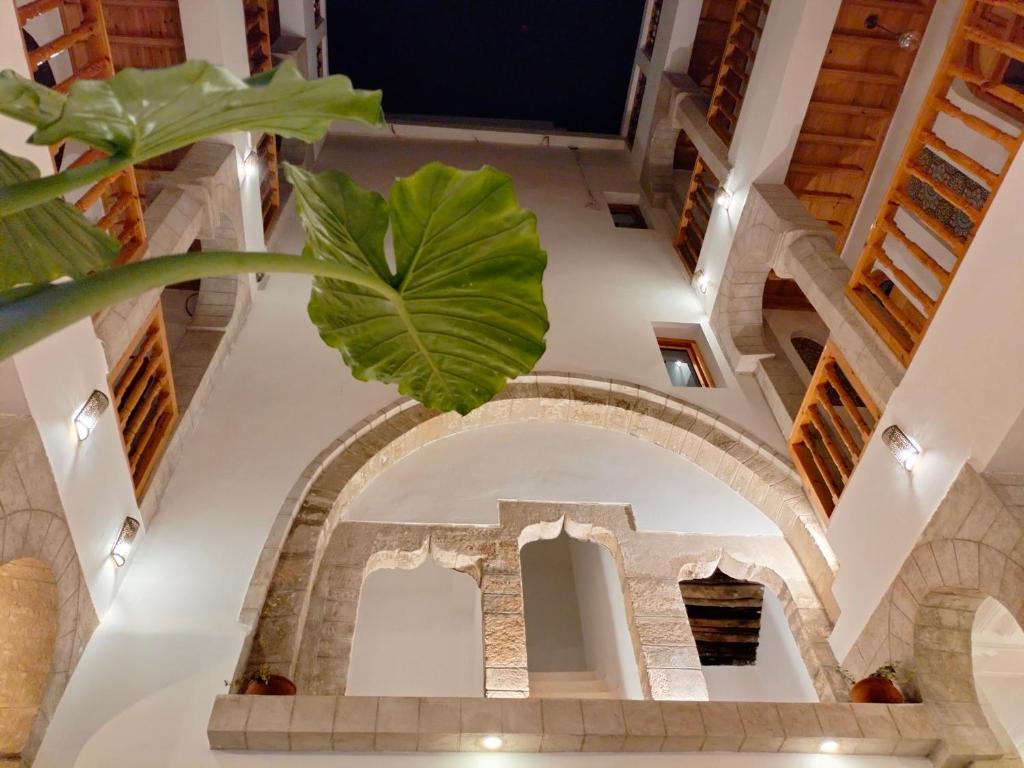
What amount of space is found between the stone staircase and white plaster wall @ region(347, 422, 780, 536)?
66.0 inches

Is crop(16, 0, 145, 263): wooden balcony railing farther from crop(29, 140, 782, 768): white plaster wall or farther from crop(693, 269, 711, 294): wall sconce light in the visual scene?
crop(693, 269, 711, 294): wall sconce light

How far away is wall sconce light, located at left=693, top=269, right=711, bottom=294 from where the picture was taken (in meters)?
7.15

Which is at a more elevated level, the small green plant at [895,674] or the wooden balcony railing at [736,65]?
the wooden balcony railing at [736,65]

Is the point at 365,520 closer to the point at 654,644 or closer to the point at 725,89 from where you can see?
the point at 654,644

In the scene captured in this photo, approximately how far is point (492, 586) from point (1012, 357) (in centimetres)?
300

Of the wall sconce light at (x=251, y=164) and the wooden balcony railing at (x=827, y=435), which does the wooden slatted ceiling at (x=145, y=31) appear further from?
the wooden balcony railing at (x=827, y=435)

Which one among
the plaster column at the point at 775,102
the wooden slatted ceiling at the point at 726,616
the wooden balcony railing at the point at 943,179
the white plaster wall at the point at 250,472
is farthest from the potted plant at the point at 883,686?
the plaster column at the point at 775,102

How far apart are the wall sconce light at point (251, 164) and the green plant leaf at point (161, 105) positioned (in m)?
5.31

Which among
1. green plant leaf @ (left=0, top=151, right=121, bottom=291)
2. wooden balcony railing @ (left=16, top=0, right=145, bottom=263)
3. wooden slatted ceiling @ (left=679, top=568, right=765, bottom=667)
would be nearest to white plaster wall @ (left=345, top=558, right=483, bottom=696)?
wooden slatted ceiling @ (left=679, top=568, right=765, bottom=667)

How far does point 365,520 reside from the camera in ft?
16.6

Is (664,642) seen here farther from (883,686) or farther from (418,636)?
(418,636)

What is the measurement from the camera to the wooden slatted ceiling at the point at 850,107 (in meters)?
6.18

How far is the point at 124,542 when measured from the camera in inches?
Result: 166

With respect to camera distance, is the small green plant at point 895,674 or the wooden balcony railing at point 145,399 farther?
the wooden balcony railing at point 145,399
